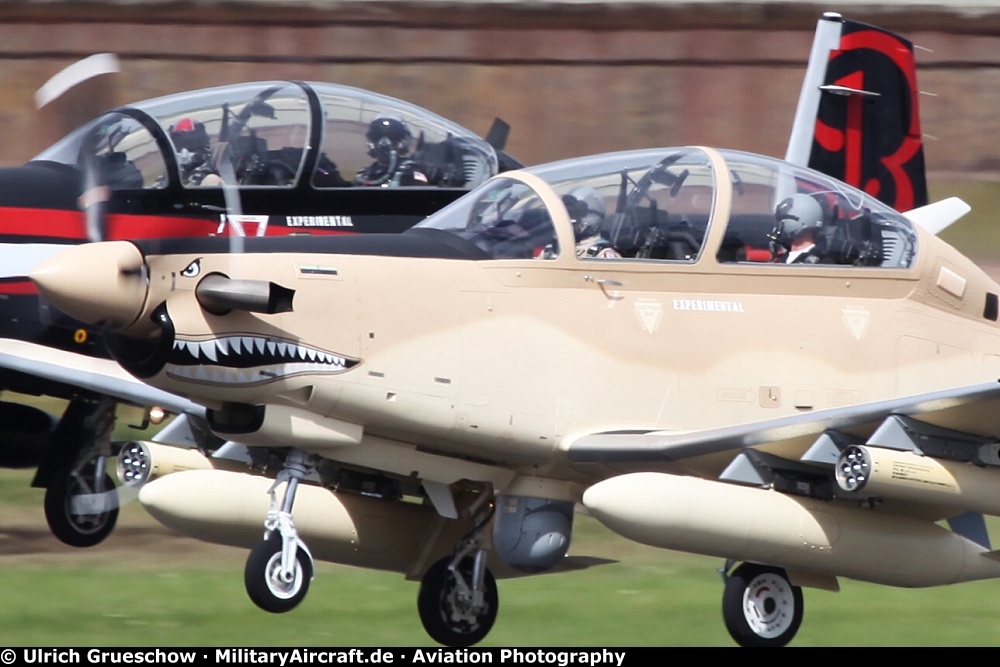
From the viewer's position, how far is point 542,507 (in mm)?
8477

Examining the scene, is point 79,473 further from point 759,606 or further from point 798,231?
point 798,231

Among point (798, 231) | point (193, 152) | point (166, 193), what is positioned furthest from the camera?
point (193, 152)

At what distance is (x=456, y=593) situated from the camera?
29.8 ft

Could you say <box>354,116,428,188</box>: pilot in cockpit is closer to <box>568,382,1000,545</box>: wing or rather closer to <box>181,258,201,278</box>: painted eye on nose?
<box>568,382,1000,545</box>: wing

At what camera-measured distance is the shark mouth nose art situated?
738cm

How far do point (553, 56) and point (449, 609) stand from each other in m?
14.4

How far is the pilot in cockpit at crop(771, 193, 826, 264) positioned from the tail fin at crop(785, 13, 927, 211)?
16.2ft

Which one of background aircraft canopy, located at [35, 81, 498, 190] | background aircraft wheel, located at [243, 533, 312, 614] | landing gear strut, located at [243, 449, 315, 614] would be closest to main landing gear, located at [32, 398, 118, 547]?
background aircraft canopy, located at [35, 81, 498, 190]

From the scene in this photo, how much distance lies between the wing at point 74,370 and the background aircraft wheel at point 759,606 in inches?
148

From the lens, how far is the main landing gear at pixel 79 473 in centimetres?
1134

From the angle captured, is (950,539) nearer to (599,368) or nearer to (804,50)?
(599,368)

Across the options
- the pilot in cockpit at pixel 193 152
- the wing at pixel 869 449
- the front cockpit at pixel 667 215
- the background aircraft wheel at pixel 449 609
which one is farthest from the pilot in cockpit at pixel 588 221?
the pilot in cockpit at pixel 193 152

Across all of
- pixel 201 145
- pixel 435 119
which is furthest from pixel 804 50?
pixel 201 145

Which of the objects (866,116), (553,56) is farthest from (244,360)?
(553,56)
